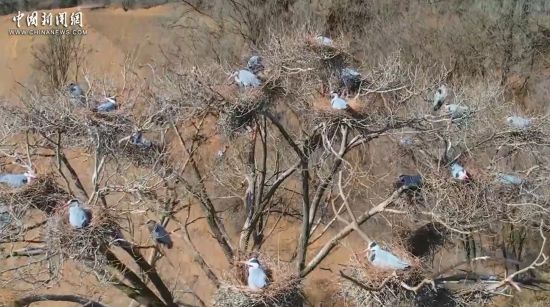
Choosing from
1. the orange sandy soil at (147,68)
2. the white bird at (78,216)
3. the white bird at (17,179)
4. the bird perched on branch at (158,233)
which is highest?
the white bird at (17,179)

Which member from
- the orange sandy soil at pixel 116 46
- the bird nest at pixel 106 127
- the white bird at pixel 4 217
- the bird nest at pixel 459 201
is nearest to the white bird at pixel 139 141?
the bird nest at pixel 106 127

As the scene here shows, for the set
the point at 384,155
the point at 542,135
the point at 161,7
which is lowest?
the point at 384,155

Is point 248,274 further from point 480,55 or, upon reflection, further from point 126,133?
point 480,55

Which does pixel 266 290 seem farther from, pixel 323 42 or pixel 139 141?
pixel 139 141

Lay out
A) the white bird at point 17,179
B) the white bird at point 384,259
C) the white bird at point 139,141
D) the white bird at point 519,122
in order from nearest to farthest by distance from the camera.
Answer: the white bird at point 17,179, the white bird at point 384,259, the white bird at point 139,141, the white bird at point 519,122

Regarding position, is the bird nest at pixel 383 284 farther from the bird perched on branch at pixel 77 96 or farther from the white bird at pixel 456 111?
the bird perched on branch at pixel 77 96

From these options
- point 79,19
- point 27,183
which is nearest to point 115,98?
point 27,183
